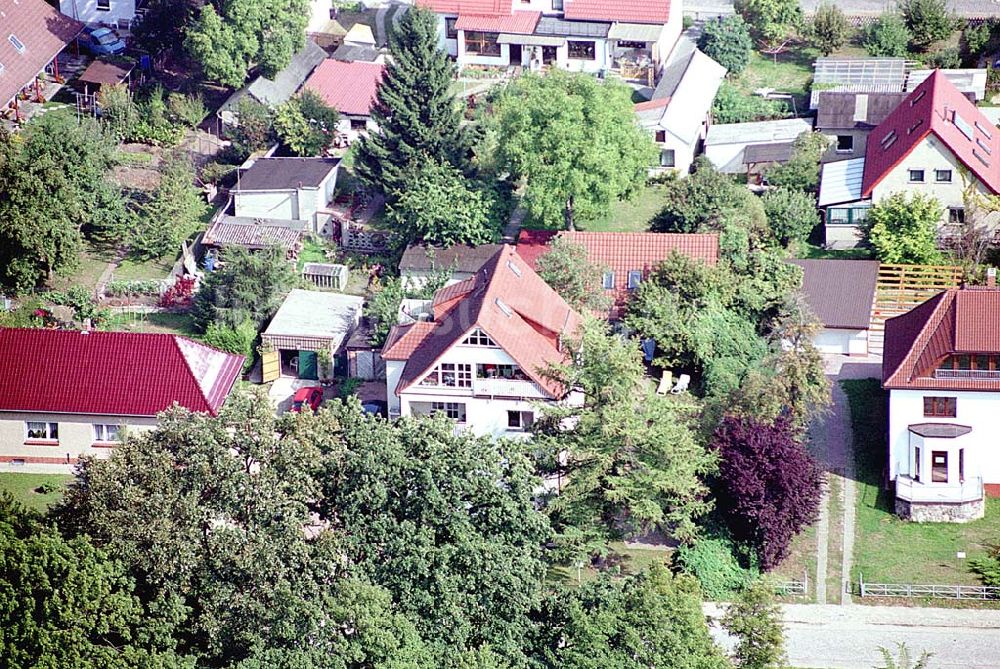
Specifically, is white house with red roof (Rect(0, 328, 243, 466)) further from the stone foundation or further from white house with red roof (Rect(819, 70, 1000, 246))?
white house with red roof (Rect(819, 70, 1000, 246))

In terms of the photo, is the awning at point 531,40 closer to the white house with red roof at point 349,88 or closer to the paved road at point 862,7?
the white house with red roof at point 349,88

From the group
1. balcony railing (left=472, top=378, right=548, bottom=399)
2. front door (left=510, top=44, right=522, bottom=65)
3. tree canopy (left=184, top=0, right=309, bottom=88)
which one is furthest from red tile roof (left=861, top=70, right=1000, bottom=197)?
tree canopy (left=184, top=0, right=309, bottom=88)

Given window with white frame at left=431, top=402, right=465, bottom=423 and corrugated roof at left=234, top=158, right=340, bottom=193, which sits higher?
corrugated roof at left=234, top=158, right=340, bottom=193

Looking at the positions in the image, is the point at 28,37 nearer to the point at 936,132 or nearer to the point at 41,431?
the point at 41,431

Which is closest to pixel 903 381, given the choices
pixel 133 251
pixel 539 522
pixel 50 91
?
pixel 539 522

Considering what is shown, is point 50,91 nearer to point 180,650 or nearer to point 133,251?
point 133,251

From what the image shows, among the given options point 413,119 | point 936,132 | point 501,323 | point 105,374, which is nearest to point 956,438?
point 501,323

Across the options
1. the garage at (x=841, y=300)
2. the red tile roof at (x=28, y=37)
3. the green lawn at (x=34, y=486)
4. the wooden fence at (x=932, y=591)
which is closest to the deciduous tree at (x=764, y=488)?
the wooden fence at (x=932, y=591)
